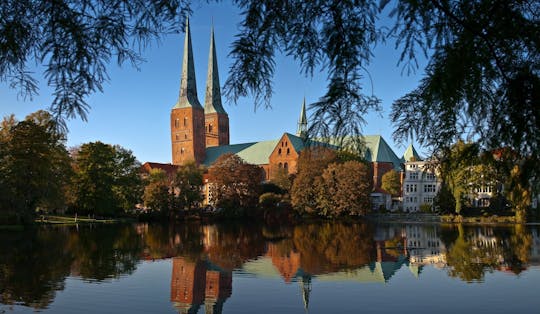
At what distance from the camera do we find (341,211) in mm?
56750

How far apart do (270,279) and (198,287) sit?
2339 millimetres

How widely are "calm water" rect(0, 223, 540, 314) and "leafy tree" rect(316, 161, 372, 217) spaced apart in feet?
97.9

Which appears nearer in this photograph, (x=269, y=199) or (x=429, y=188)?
(x=269, y=199)

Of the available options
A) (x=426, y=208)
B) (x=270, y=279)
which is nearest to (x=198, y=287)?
(x=270, y=279)

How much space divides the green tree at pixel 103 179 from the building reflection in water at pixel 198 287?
3630 centimetres

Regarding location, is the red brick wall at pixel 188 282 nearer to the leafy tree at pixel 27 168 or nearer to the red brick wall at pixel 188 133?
the leafy tree at pixel 27 168

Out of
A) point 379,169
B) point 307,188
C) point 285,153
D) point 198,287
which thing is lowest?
point 198,287

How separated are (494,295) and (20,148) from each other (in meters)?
37.0

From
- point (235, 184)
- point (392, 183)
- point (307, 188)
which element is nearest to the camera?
point (307, 188)

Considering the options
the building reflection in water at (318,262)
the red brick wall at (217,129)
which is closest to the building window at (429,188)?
the building reflection in water at (318,262)

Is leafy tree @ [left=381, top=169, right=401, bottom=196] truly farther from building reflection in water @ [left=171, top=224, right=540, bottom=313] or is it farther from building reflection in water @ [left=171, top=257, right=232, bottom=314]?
building reflection in water @ [left=171, top=257, right=232, bottom=314]

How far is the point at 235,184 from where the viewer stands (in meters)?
64.2

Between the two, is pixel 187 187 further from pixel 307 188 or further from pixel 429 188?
pixel 429 188

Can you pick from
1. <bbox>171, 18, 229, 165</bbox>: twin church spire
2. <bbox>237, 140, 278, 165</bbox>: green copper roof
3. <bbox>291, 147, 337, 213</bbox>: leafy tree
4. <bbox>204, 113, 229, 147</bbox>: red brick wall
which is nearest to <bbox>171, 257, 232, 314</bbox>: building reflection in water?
<bbox>291, 147, 337, 213</bbox>: leafy tree
